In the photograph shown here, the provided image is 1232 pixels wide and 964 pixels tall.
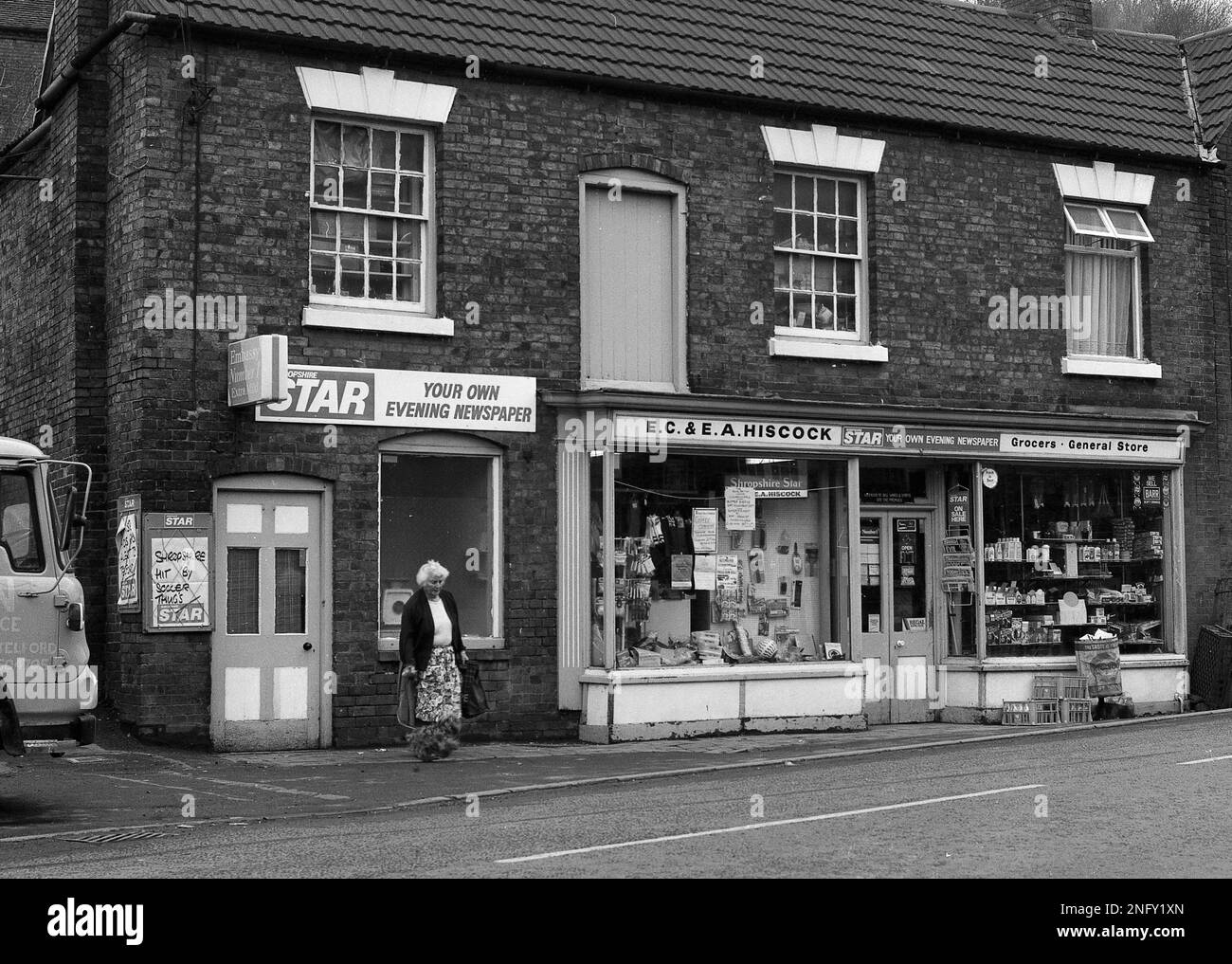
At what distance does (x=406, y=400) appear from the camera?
16875mm

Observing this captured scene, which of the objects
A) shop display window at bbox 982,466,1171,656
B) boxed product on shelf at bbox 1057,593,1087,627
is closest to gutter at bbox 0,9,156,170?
shop display window at bbox 982,466,1171,656

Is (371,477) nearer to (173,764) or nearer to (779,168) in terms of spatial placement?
(173,764)

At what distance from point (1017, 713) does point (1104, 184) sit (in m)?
6.85

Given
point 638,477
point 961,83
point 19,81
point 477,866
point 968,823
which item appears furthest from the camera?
point 19,81

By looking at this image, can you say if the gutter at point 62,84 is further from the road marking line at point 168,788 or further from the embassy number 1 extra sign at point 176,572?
the road marking line at point 168,788

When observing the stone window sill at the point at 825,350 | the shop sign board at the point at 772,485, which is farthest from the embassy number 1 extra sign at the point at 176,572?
the stone window sill at the point at 825,350

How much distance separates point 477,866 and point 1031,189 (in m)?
14.2

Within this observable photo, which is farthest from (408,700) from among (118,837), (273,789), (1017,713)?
(1017,713)

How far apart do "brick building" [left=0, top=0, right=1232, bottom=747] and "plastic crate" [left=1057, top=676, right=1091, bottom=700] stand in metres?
0.39

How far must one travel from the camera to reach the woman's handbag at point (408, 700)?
49.8 ft

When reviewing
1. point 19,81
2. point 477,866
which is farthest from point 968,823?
point 19,81

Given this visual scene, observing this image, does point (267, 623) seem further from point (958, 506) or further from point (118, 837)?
point (958, 506)

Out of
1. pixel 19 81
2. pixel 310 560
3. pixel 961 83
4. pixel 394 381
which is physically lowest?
pixel 310 560

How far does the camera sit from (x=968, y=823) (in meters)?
10.6
